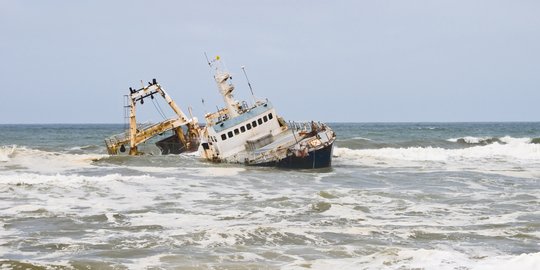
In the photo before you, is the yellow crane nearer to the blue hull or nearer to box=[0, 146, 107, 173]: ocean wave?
box=[0, 146, 107, 173]: ocean wave

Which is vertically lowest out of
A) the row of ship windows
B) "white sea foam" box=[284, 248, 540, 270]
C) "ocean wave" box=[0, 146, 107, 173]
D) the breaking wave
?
"white sea foam" box=[284, 248, 540, 270]

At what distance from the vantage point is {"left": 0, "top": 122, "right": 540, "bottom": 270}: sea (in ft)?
37.7

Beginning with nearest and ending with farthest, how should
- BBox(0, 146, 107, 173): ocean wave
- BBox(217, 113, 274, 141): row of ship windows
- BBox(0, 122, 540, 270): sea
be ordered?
BBox(0, 122, 540, 270): sea
BBox(217, 113, 274, 141): row of ship windows
BBox(0, 146, 107, 173): ocean wave

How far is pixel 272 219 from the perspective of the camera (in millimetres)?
16094

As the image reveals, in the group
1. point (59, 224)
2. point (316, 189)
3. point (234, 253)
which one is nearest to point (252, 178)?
point (316, 189)

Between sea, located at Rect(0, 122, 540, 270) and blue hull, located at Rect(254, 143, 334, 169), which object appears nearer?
sea, located at Rect(0, 122, 540, 270)

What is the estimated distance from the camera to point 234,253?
12.0m

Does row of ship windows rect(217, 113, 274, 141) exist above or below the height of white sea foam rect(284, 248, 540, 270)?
above

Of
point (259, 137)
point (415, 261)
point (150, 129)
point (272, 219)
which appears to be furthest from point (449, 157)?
point (415, 261)

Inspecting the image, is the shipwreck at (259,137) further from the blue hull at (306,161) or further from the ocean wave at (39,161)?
the ocean wave at (39,161)

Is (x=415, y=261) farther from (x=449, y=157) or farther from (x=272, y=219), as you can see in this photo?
(x=449, y=157)

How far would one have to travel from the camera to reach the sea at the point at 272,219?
37.7 ft

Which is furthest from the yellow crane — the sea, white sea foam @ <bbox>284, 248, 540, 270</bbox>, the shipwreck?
white sea foam @ <bbox>284, 248, 540, 270</bbox>

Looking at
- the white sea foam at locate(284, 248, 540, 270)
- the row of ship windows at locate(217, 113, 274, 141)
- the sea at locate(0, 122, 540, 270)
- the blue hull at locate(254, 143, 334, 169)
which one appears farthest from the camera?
the row of ship windows at locate(217, 113, 274, 141)
